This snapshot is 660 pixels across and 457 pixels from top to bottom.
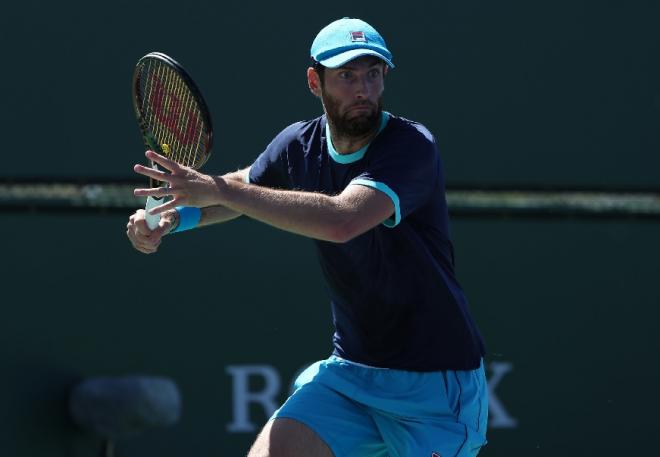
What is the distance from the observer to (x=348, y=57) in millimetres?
3674

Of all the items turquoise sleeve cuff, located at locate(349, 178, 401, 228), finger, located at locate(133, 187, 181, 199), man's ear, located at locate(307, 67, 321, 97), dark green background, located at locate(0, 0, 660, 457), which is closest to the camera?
finger, located at locate(133, 187, 181, 199)

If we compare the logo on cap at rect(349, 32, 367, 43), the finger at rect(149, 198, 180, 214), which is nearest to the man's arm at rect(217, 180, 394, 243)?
the finger at rect(149, 198, 180, 214)

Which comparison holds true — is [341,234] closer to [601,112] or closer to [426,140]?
[426,140]

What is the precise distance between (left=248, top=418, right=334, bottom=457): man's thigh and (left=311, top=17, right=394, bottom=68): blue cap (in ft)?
3.15

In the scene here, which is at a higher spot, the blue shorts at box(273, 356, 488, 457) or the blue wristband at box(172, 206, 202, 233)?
the blue wristband at box(172, 206, 202, 233)

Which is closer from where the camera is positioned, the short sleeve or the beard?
the short sleeve

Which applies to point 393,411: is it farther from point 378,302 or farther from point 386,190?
point 386,190

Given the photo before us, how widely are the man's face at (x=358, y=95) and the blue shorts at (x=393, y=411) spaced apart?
26.7 inches

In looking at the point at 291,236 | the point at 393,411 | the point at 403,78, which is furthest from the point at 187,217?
the point at 403,78

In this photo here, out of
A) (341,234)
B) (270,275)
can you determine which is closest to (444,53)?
(270,275)

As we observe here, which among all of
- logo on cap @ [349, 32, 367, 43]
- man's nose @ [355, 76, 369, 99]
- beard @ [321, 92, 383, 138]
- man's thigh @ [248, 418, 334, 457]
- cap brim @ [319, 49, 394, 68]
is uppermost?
logo on cap @ [349, 32, 367, 43]

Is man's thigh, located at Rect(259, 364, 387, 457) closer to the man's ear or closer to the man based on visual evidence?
the man

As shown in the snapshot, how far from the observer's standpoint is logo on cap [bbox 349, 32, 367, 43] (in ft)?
12.1

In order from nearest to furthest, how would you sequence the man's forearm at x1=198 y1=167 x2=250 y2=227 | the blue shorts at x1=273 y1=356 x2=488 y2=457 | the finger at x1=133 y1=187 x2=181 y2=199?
the finger at x1=133 y1=187 x2=181 y2=199 < the blue shorts at x1=273 y1=356 x2=488 y2=457 < the man's forearm at x1=198 y1=167 x2=250 y2=227
